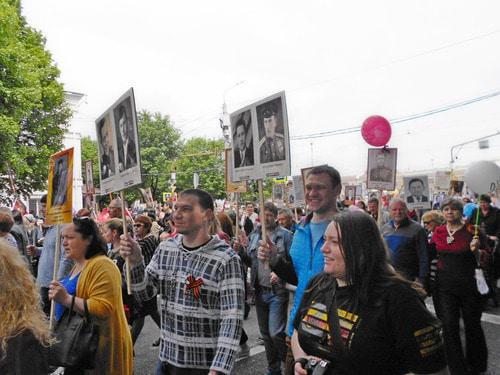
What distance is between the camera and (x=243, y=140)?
4480mm

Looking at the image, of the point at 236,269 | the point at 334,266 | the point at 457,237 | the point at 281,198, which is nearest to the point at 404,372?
the point at 334,266

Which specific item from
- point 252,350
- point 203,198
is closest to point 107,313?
point 203,198

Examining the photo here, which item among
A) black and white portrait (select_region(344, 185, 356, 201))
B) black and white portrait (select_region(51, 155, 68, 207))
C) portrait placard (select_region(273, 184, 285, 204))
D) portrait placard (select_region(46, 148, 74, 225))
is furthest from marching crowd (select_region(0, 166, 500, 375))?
black and white portrait (select_region(344, 185, 356, 201))

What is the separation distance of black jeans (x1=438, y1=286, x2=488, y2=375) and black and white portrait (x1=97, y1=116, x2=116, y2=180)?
12.3 feet

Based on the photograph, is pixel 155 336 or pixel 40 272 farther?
pixel 155 336

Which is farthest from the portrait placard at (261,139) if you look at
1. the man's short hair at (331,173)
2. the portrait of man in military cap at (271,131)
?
the man's short hair at (331,173)

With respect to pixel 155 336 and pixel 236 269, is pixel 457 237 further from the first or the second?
pixel 155 336

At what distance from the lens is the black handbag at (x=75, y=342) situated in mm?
3422

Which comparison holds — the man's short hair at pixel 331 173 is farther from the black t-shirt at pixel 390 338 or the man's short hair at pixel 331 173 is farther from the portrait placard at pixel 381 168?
the portrait placard at pixel 381 168

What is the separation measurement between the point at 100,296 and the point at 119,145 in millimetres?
1168

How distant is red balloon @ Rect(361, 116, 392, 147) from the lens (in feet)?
21.9

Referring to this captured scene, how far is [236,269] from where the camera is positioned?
3270 mm

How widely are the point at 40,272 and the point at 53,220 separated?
207cm

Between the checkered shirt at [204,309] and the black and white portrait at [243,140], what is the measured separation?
125cm
